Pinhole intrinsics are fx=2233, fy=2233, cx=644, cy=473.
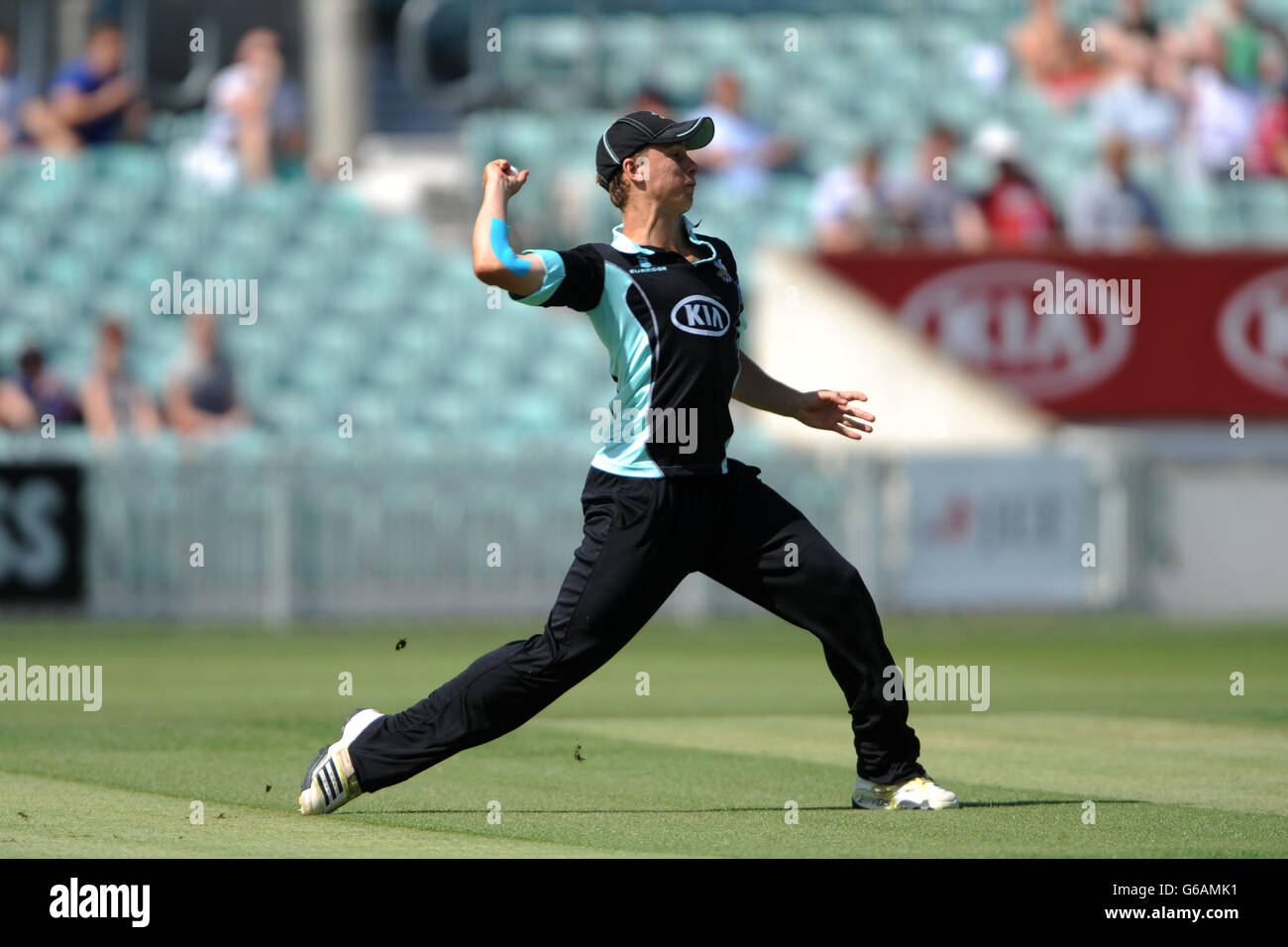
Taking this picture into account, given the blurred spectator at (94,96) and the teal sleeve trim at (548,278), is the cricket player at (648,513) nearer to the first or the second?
the teal sleeve trim at (548,278)

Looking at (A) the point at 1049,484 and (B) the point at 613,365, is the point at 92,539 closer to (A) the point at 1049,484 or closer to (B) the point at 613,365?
(A) the point at 1049,484

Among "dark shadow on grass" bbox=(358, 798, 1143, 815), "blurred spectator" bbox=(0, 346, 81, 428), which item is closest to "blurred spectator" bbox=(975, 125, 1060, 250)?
"blurred spectator" bbox=(0, 346, 81, 428)

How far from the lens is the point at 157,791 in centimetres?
817

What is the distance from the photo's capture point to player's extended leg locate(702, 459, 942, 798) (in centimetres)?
762

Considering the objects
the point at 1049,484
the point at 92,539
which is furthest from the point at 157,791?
the point at 1049,484

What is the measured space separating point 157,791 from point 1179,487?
1299cm

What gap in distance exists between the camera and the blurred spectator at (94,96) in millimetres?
22328

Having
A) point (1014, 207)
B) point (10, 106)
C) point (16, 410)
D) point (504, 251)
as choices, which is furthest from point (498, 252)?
point (10, 106)

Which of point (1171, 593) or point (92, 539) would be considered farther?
point (1171, 593)

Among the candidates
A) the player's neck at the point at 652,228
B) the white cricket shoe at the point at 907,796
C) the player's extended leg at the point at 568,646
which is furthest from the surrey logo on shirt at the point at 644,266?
the white cricket shoe at the point at 907,796

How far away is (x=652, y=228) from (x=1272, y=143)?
16414mm

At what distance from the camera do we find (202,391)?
19.0m

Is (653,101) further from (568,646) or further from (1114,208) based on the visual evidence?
(568,646)
